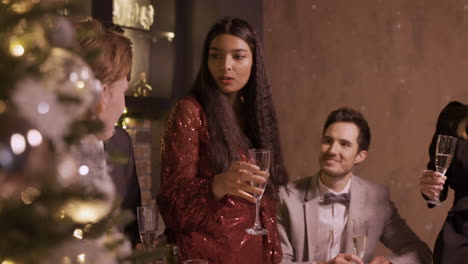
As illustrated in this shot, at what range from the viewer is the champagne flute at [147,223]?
153 centimetres

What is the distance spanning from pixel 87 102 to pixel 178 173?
45.6 inches

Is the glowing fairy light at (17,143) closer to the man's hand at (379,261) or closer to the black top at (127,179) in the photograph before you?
the black top at (127,179)

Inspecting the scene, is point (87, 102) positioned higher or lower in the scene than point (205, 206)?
higher

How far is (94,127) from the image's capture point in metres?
0.54

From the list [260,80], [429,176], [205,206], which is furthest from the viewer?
[429,176]

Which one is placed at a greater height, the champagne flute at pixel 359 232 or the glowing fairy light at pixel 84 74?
the glowing fairy light at pixel 84 74

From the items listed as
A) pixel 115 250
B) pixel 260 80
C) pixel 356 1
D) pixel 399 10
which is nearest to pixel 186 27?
pixel 356 1

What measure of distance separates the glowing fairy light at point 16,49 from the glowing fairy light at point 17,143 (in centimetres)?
8

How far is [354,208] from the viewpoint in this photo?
2.50 meters

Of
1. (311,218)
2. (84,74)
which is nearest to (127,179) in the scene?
(311,218)

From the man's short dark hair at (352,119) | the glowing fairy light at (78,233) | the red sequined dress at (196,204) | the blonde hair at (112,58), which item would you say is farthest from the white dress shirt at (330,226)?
the glowing fairy light at (78,233)

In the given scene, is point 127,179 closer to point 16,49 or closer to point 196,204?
point 196,204

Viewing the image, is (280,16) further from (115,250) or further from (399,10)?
(115,250)

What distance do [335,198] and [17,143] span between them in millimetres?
2151
